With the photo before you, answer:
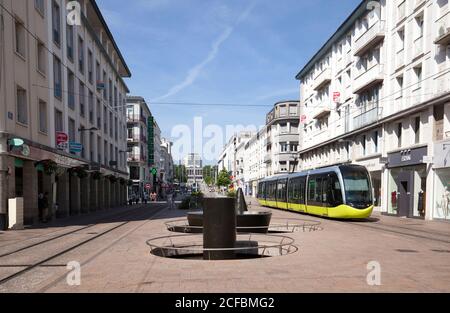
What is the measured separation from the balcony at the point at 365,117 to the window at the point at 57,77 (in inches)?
878

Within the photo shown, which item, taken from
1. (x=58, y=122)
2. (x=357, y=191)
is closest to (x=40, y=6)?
(x=58, y=122)

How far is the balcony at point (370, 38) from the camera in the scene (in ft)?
99.1

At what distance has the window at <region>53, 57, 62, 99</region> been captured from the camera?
25.4 m

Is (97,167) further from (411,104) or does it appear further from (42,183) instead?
(411,104)

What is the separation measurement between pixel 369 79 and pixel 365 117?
3126mm

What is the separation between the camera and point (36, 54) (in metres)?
22.1

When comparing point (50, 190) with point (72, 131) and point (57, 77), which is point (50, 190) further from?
point (57, 77)

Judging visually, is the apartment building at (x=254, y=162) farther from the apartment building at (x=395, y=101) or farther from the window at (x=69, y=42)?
the window at (x=69, y=42)

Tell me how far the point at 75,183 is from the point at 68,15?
11808 millimetres

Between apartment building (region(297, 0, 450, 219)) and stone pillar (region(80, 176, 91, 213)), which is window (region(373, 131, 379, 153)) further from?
stone pillar (region(80, 176, 91, 213))

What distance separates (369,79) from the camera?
31.8m

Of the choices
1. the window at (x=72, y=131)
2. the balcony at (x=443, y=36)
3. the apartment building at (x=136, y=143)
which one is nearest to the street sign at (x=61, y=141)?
the window at (x=72, y=131)

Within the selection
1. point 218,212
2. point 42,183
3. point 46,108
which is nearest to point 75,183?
point 42,183
